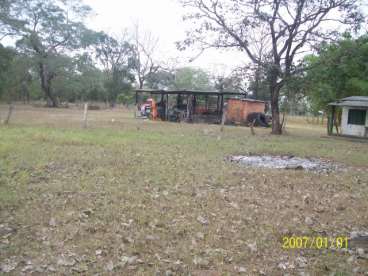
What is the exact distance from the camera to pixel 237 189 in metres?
5.91

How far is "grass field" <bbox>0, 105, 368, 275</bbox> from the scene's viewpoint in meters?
3.27

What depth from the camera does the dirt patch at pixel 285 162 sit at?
8.13m

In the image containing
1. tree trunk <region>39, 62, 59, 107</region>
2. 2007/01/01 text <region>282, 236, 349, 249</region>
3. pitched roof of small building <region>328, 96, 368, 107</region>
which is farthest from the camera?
tree trunk <region>39, 62, 59, 107</region>

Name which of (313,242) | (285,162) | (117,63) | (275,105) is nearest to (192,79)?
(117,63)

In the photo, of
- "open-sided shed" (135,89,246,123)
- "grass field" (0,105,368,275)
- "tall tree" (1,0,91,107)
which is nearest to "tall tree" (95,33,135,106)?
"tall tree" (1,0,91,107)

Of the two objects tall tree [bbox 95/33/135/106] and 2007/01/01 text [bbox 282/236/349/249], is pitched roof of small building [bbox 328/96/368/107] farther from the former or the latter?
tall tree [bbox 95/33/135/106]

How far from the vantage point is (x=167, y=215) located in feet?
14.7

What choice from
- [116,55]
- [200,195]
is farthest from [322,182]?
[116,55]

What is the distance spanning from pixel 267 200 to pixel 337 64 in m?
14.4

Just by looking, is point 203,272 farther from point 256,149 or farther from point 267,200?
point 256,149

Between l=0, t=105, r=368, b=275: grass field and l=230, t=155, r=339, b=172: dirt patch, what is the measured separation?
1.89 ft

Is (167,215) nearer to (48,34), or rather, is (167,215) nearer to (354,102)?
(354,102)

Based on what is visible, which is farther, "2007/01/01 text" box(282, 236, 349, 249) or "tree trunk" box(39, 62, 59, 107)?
"tree trunk" box(39, 62, 59, 107)

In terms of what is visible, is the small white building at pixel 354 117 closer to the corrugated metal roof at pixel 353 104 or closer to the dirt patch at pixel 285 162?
the corrugated metal roof at pixel 353 104
